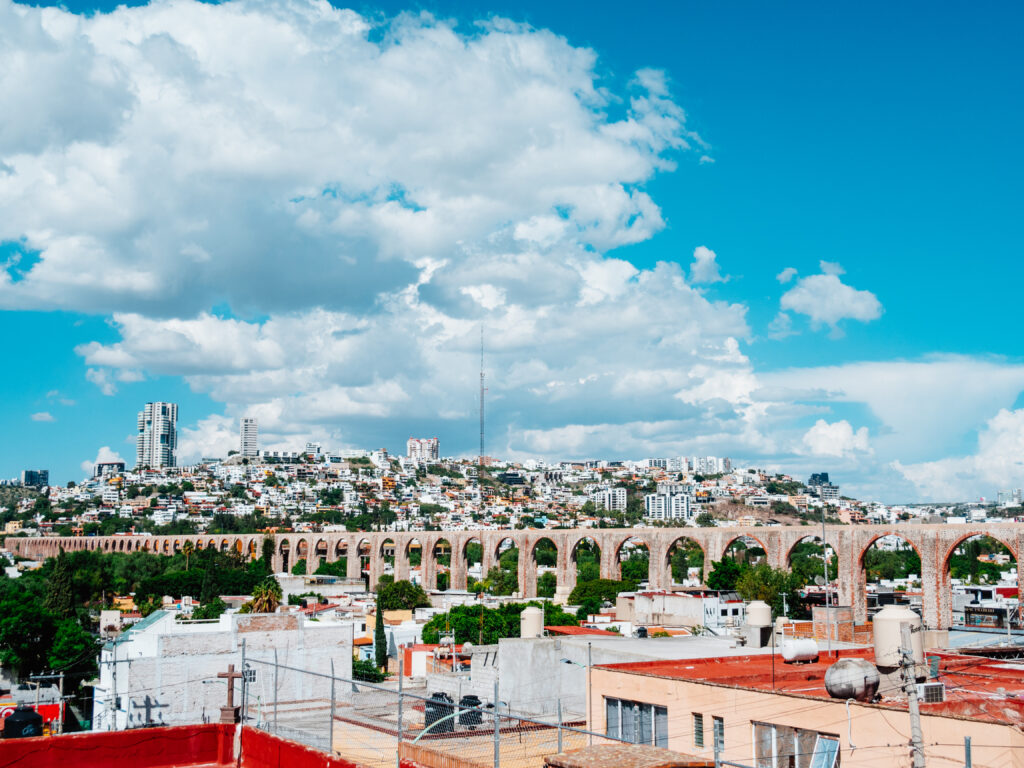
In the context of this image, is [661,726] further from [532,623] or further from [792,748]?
[532,623]

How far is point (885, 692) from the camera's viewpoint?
9383 mm

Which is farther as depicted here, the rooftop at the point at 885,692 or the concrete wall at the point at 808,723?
the rooftop at the point at 885,692

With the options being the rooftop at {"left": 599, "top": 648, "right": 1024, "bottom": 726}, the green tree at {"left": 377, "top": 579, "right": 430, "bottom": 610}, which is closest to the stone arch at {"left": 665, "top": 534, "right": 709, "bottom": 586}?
the green tree at {"left": 377, "top": 579, "right": 430, "bottom": 610}

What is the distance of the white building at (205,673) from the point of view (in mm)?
19000

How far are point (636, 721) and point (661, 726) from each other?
48 cm

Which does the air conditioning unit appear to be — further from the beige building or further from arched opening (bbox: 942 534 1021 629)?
arched opening (bbox: 942 534 1021 629)

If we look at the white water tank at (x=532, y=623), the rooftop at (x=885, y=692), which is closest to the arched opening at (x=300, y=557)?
the white water tank at (x=532, y=623)

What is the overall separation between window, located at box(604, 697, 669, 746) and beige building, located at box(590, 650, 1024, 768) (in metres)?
0.01

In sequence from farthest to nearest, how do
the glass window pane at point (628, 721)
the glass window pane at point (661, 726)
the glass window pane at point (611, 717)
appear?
the glass window pane at point (611, 717) < the glass window pane at point (628, 721) < the glass window pane at point (661, 726)

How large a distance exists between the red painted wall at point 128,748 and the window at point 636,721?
4480 millimetres

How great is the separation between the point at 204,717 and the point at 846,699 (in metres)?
14.0

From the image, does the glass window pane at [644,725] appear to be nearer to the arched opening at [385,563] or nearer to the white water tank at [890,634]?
the white water tank at [890,634]

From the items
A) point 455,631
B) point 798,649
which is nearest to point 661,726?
point 798,649

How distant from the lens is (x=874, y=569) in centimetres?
9819
